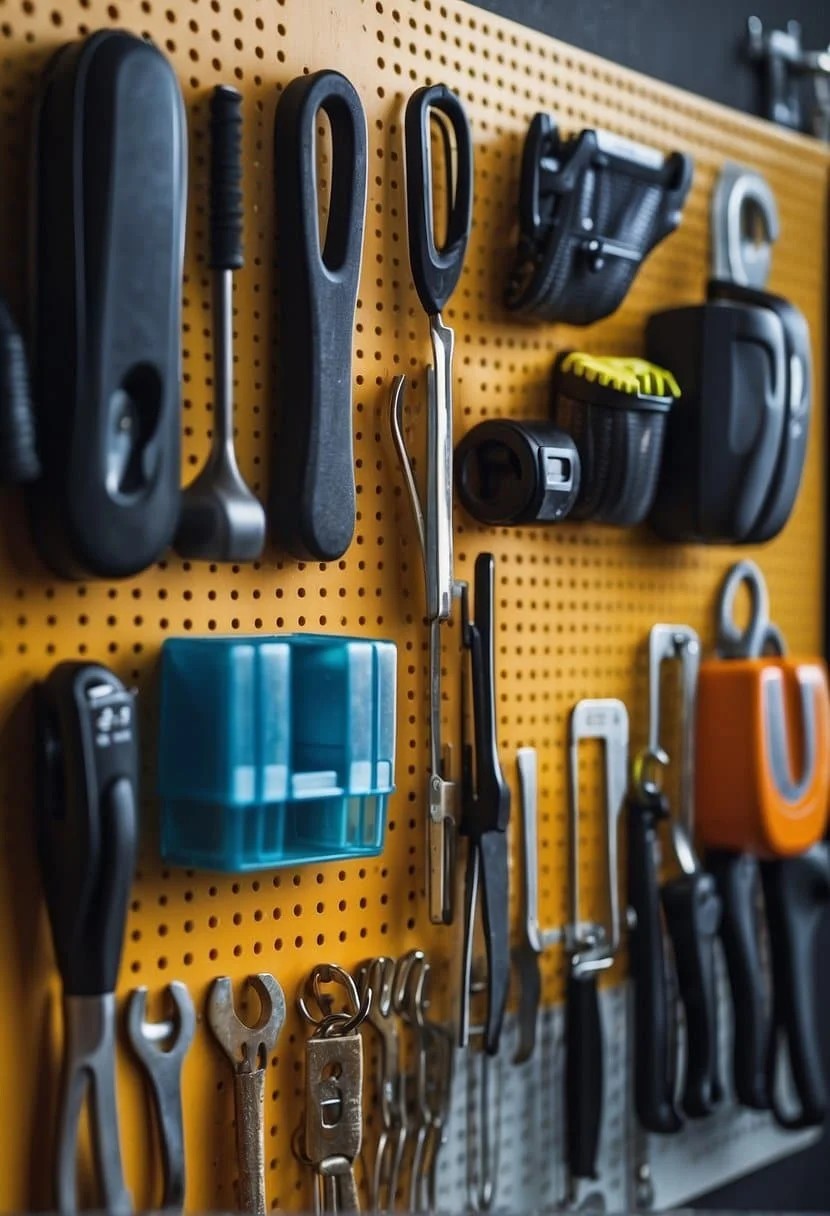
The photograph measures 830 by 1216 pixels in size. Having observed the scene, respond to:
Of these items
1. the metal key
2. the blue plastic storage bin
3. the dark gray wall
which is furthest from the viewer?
the dark gray wall

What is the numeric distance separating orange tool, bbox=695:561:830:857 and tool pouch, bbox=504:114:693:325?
455 mm

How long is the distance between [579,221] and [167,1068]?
2.79 ft

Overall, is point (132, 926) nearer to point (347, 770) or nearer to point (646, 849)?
point (347, 770)

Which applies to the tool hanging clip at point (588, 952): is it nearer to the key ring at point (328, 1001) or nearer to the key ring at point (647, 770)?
the key ring at point (647, 770)

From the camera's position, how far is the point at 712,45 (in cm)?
178

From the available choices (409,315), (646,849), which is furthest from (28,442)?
(646,849)

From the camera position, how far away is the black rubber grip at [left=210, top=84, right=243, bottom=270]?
44.8 inches

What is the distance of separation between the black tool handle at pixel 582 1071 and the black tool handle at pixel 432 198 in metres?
0.71

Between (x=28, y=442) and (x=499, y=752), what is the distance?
63 cm

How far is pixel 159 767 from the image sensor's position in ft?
3.73

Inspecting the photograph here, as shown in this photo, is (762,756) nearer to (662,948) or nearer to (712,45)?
(662,948)

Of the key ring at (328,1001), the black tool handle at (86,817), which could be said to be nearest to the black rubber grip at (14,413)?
the black tool handle at (86,817)

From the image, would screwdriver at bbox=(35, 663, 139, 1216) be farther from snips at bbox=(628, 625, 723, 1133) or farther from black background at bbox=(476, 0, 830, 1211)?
black background at bbox=(476, 0, 830, 1211)

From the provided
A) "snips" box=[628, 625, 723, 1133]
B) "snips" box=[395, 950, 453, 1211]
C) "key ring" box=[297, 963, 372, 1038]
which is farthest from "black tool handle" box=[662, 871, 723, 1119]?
"key ring" box=[297, 963, 372, 1038]
